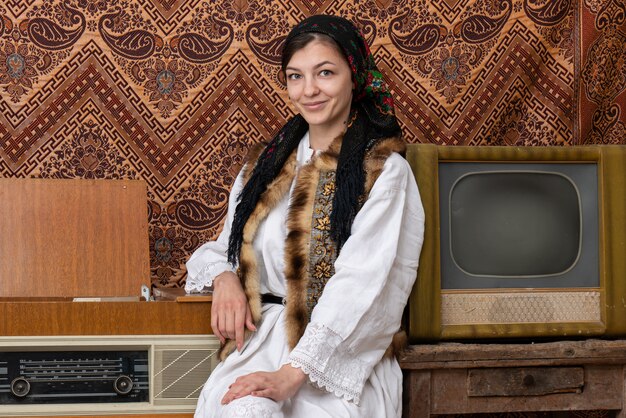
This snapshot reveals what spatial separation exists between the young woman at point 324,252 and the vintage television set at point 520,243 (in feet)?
0.28

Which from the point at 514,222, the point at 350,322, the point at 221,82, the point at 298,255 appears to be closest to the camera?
the point at 350,322

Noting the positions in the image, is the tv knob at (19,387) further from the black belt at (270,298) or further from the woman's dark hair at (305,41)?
the woman's dark hair at (305,41)

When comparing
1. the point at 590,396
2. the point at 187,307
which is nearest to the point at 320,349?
the point at 187,307

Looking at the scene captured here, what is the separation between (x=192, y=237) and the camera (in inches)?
109

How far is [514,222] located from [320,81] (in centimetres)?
61

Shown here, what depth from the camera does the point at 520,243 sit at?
212 centimetres

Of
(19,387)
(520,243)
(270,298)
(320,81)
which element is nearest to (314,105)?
(320,81)

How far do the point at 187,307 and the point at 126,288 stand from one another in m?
0.27

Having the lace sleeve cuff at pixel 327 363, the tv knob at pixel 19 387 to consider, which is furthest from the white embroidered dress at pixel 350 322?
the tv knob at pixel 19 387

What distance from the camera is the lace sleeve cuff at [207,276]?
2.16 metres

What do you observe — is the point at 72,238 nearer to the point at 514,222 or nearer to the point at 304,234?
the point at 304,234

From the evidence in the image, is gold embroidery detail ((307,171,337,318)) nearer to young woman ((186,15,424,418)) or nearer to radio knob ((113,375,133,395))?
young woman ((186,15,424,418))

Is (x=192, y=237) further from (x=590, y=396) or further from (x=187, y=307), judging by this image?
(x=590, y=396)

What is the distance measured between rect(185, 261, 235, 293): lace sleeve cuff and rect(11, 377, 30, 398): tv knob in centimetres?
47
